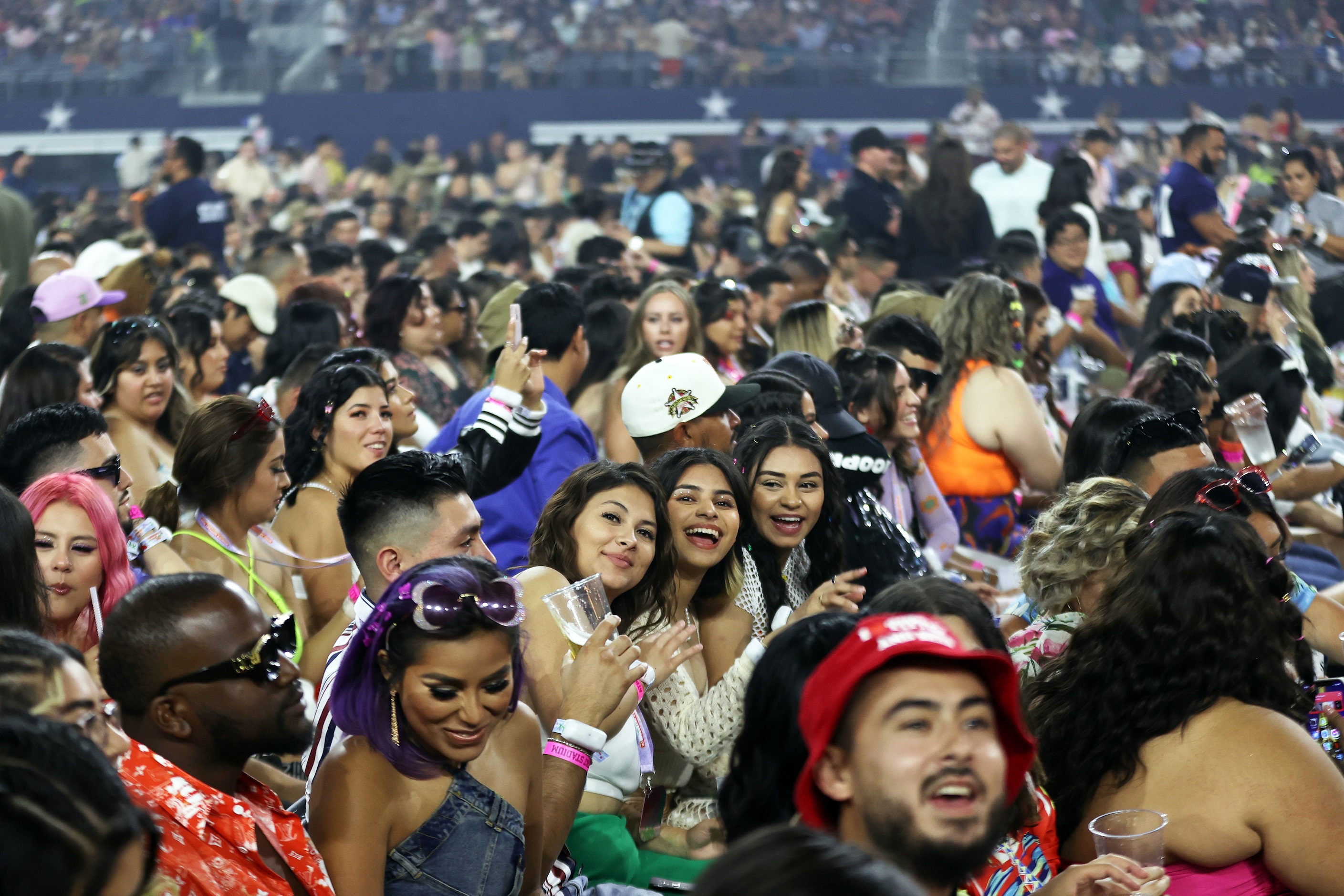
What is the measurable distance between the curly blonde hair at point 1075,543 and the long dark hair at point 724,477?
0.72m

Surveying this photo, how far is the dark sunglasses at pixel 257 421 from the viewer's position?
3.67 meters

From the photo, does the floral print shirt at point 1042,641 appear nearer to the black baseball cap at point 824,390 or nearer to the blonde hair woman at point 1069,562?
the blonde hair woman at point 1069,562

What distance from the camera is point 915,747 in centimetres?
171

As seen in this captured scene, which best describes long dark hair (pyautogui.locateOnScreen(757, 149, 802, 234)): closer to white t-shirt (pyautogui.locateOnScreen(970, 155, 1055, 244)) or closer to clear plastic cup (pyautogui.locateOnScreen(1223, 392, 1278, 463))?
white t-shirt (pyautogui.locateOnScreen(970, 155, 1055, 244))

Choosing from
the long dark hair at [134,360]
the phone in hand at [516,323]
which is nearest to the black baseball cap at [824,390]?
the phone in hand at [516,323]

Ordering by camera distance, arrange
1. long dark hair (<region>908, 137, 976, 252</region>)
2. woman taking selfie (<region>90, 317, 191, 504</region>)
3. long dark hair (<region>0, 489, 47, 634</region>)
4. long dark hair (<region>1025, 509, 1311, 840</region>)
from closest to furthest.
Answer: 1. long dark hair (<region>1025, 509, 1311, 840</region>)
2. long dark hair (<region>0, 489, 47, 634</region>)
3. woman taking selfie (<region>90, 317, 191, 504</region>)
4. long dark hair (<region>908, 137, 976, 252</region>)

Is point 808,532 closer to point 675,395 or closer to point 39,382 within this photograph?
point 675,395

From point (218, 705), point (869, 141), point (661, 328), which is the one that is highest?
point (218, 705)

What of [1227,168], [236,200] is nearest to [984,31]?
[1227,168]

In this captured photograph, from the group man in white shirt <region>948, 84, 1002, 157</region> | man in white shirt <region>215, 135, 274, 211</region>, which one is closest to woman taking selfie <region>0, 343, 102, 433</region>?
man in white shirt <region>215, 135, 274, 211</region>

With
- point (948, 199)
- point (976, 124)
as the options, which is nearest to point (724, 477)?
point (948, 199)

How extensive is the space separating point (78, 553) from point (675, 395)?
1803 millimetres

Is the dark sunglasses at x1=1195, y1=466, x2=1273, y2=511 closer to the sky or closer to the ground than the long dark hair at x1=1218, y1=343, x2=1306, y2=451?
closer to the sky

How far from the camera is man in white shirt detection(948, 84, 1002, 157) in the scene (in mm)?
18344
